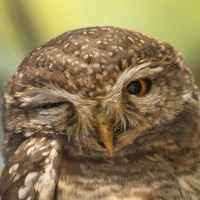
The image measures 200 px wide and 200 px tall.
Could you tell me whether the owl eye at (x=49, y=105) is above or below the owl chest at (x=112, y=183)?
above

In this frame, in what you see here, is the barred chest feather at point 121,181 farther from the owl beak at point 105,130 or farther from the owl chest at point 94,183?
the owl beak at point 105,130

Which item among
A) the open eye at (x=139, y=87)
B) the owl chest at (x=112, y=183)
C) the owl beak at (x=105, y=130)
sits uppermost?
the open eye at (x=139, y=87)

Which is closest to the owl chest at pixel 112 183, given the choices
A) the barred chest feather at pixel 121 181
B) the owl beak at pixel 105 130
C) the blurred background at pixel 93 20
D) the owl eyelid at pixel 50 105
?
the barred chest feather at pixel 121 181

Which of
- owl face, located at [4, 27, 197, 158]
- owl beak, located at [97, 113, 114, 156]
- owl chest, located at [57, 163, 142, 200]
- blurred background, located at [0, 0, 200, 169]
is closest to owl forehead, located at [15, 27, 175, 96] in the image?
owl face, located at [4, 27, 197, 158]

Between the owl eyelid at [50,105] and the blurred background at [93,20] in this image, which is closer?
the owl eyelid at [50,105]

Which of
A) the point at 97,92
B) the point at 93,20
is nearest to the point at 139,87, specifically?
the point at 97,92

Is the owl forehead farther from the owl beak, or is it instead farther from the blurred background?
the blurred background

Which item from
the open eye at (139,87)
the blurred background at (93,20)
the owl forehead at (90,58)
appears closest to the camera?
the owl forehead at (90,58)
